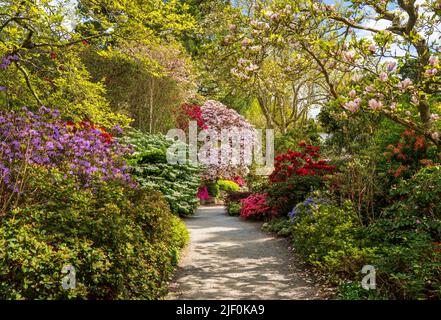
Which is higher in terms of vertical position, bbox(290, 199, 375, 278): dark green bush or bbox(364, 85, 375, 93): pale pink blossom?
bbox(364, 85, 375, 93): pale pink blossom

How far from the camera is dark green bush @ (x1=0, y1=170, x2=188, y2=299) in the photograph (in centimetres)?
298

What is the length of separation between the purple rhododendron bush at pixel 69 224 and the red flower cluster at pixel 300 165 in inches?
185

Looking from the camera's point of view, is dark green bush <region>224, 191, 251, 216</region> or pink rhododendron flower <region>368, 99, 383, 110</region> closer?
pink rhododendron flower <region>368, 99, 383, 110</region>

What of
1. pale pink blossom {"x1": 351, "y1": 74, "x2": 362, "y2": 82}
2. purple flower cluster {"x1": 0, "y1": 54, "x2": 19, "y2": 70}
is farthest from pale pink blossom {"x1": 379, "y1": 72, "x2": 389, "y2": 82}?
purple flower cluster {"x1": 0, "y1": 54, "x2": 19, "y2": 70}

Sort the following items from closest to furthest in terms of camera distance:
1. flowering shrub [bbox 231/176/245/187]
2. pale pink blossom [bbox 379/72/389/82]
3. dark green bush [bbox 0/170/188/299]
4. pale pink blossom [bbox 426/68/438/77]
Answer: dark green bush [bbox 0/170/188/299] → pale pink blossom [bbox 379/72/389/82] → pale pink blossom [bbox 426/68/438/77] → flowering shrub [bbox 231/176/245/187]

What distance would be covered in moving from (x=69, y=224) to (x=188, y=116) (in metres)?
13.3

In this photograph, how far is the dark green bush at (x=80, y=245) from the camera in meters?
2.98

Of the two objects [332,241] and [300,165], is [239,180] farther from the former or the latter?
[332,241]

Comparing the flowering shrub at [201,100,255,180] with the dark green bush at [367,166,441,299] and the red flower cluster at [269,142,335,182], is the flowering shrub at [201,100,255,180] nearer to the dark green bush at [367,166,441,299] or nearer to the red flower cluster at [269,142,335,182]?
the red flower cluster at [269,142,335,182]

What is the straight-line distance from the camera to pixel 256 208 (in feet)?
34.7

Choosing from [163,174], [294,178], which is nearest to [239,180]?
[163,174]

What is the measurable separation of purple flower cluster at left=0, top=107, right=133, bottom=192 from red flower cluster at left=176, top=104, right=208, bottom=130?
33.0 ft

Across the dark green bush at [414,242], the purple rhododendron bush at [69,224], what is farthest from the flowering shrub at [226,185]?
the dark green bush at [414,242]

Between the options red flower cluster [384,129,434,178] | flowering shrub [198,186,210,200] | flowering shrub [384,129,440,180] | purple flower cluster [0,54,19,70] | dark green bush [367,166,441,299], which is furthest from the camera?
flowering shrub [198,186,210,200]
